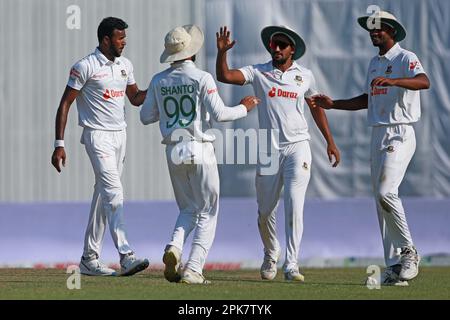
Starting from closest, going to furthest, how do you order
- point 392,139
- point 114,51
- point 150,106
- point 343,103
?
point 150,106 → point 392,139 → point 343,103 → point 114,51

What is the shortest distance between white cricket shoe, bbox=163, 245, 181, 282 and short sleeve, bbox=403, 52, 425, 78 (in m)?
2.78

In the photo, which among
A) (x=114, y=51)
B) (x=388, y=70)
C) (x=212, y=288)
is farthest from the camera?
(x=114, y=51)

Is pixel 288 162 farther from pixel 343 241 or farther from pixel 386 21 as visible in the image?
pixel 343 241

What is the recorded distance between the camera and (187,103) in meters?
13.0

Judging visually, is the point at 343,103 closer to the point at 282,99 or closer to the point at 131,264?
the point at 282,99

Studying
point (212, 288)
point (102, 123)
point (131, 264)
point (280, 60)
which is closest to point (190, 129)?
point (212, 288)

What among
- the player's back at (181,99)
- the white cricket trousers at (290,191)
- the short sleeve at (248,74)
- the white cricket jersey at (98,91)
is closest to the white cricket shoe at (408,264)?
the white cricket trousers at (290,191)

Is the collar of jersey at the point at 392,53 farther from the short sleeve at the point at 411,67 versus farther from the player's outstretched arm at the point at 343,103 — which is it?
the player's outstretched arm at the point at 343,103

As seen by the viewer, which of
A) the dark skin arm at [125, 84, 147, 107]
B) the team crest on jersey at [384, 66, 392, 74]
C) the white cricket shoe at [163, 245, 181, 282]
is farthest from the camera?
the dark skin arm at [125, 84, 147, 107]

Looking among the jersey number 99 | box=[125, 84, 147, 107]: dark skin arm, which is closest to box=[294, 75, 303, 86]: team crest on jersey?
the jersey number 99

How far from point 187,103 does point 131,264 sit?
6.55 feet

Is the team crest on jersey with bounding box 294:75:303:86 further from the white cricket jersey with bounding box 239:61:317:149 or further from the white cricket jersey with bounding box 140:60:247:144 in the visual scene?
the white cricket jersey with bounding box 140:60:247:144

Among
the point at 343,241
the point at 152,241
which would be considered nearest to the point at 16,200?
the point at 152,241

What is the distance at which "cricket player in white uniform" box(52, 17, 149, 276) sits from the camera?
47.5 feet
